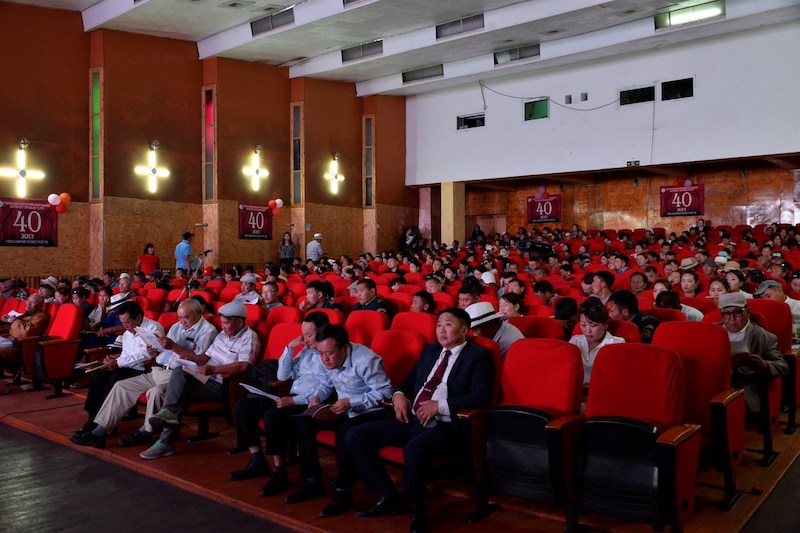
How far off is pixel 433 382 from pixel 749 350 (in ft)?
6.25

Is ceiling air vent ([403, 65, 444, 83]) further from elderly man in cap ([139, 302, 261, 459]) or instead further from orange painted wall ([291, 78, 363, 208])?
elderly man in cap ([139, 302, 261, 459])

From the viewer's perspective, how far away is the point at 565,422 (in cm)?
290

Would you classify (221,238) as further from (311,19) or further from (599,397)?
(599,397)

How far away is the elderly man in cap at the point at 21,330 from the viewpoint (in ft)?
20.9

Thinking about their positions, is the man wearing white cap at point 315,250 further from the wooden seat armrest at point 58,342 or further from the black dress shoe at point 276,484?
the black dress shoe at point 276,484

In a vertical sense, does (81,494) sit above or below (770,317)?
below

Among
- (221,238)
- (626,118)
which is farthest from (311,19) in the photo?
(626,118)

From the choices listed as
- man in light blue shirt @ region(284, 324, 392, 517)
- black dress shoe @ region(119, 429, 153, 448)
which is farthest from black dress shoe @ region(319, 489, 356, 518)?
black dress shoe @ region(119, 429, 153, 448)

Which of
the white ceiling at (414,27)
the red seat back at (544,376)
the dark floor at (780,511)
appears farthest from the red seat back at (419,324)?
the white ceiling at (414,27)

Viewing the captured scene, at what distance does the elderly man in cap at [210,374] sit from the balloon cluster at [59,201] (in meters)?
8.87

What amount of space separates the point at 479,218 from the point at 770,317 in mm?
14408

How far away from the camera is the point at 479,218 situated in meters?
18.7

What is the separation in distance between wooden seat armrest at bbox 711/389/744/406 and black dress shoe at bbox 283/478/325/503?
1937 mm

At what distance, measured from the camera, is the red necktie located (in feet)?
11.3
